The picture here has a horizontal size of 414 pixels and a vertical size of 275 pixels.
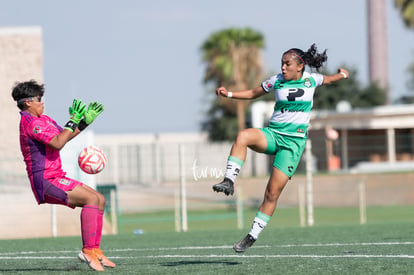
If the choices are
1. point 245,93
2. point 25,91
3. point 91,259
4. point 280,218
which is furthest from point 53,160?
point 280,218

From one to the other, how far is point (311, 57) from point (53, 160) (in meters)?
2.91

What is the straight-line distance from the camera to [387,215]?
29.2 metres

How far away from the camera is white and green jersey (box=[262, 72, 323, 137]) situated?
8.62 m

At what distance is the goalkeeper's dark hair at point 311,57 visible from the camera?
8812 mm

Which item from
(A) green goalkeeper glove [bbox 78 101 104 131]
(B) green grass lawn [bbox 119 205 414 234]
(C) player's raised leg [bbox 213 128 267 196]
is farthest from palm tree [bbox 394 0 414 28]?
(A) green goalkeeper glove [bbox 78 101 104 131]

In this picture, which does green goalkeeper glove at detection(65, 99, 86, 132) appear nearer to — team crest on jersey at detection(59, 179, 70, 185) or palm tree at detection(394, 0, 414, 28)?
team crest on jersey at detection(59, 179, 70, 185)

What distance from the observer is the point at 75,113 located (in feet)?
26.7

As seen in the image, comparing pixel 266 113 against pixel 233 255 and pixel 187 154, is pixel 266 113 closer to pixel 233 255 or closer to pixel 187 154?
pixel 187 154

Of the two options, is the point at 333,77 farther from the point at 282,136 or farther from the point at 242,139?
the point at 242,139

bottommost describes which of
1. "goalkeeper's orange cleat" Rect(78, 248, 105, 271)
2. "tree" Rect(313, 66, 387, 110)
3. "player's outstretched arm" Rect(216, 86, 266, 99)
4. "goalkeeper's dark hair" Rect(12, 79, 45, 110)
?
"goalkeeper's orange cleat" Rect(78, 248, 105, 271)

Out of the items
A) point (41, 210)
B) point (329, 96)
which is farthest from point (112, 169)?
point (329, 96)

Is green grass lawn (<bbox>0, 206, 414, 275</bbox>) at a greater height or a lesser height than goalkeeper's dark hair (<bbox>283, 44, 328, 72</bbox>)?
lesser

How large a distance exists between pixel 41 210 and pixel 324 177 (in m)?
16.9

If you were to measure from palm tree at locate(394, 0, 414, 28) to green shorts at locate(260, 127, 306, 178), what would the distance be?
1302 inches
